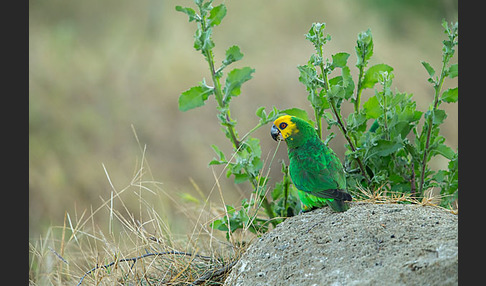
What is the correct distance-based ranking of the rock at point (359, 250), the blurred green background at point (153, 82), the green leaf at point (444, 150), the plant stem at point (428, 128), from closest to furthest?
the rock at point (359, 250)
the plant stem at point (428, 128)
the green leaf at point (444, 150)
the blurred green background at point (153, 82)

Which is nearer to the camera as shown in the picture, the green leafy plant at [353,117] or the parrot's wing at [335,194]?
the parrot's wing at [335,194]

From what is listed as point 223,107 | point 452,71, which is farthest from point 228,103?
point 452,71

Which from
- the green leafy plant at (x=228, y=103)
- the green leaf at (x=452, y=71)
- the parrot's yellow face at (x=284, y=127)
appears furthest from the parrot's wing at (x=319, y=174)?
the green leaf at (x=452, y=71)

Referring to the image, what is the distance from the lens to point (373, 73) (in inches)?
88.0

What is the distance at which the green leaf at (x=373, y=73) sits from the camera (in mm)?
2230

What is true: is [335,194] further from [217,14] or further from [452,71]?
[217,14]

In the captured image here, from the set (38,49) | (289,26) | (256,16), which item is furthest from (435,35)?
(38,49)

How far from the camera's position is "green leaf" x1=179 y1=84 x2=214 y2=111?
220 cm

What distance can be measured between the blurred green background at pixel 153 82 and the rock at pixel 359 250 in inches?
107

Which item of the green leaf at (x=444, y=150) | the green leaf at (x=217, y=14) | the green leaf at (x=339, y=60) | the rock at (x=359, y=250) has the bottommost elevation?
→ the rock at (x=359, y=250)

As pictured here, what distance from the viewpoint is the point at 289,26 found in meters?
6.79

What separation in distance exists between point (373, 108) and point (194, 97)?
839 millimetres

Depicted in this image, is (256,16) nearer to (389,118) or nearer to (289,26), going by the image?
(289,26)

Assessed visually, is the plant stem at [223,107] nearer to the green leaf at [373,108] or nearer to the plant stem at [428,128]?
the green leaf at [373,108]
